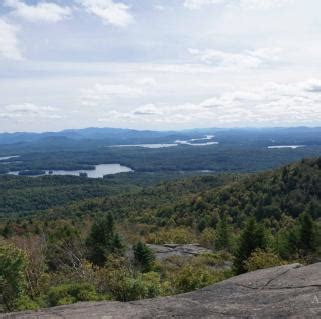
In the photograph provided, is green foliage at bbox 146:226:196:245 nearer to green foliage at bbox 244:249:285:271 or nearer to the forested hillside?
the forested hillside

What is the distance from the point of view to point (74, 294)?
26.0 m

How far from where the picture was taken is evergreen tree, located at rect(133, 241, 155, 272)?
4172cm

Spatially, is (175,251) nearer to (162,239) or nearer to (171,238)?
(162,239)

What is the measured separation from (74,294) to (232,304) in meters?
15.3

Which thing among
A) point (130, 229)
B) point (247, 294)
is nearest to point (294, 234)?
point (247, 294)

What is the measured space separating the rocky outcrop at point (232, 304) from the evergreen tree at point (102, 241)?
104 feet

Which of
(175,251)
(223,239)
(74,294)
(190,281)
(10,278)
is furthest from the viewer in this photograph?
(223,239)

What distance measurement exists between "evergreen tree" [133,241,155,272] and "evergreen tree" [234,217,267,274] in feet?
34.3

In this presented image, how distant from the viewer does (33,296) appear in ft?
110

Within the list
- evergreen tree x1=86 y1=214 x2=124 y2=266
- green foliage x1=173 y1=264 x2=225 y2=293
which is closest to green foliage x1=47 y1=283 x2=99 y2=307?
green foliage x1=173 y1=264 x2=225 y2=293

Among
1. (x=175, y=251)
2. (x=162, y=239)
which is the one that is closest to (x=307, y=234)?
(x=175, y=251)

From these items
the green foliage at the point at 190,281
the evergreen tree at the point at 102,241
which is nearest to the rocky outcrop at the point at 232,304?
the green foliage at the point at 190,281

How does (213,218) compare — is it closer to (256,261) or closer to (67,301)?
(256,261)

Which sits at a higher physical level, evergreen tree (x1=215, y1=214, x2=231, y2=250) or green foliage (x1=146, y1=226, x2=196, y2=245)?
evergreen tree (x1=215, y1=214, x2=231, y2=250)
